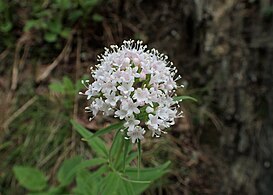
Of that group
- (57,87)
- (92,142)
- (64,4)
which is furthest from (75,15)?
(92,142)

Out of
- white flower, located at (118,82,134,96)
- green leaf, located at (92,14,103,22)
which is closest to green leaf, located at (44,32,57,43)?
green leaf, located at (92,14,103,22)

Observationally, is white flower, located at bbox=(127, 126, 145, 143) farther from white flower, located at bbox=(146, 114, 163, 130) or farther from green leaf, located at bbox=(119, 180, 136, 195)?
green leaf, located at bbox=(119, 180, 136, 195)

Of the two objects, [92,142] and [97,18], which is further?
[97,18]

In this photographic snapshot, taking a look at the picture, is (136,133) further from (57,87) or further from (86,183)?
(57,87)

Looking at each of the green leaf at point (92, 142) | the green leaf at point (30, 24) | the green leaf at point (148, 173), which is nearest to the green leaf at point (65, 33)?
the green leaf at point (30, 24)

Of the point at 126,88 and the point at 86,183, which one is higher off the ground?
the point at 126,88

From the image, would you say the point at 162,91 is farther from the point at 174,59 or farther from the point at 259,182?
the point at 259,182

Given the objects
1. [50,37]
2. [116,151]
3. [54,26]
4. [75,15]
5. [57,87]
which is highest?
[75,15]

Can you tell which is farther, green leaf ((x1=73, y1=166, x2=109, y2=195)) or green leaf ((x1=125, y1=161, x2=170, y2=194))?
green leaf ((x1=73, y1=166, x2=109, y2=195))
